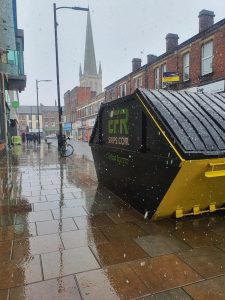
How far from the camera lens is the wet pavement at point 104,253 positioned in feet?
9.37

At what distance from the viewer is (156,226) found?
460 centimetres

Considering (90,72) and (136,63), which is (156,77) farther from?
(90,72)

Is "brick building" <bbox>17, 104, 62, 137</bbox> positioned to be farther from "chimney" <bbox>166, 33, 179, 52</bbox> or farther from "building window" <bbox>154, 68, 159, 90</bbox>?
"chimney" <bbox>166, 33, 179, 52</bbox>

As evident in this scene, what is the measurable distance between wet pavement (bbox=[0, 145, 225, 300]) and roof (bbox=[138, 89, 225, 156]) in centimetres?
128

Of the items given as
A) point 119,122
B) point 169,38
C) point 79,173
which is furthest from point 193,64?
point 119,122

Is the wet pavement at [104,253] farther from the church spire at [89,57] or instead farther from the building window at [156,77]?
the church spire at [89,57]

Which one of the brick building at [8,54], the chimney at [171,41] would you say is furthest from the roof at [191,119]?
the chimney at [171,41]

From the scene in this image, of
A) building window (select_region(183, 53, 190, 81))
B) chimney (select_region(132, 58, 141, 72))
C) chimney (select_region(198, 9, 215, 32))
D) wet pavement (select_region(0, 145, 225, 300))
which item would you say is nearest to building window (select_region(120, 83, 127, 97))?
chimney (select_region(132, 58, 141, 72))

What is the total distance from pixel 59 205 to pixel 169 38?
24.3 m

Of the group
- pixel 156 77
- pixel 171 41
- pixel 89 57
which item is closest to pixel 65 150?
pixel 156 77

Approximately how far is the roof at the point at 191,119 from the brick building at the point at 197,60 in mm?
15788

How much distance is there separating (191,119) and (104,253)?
7.93 ft

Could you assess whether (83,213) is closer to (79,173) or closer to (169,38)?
(79,173)

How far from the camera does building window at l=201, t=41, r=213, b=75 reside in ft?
69.9
